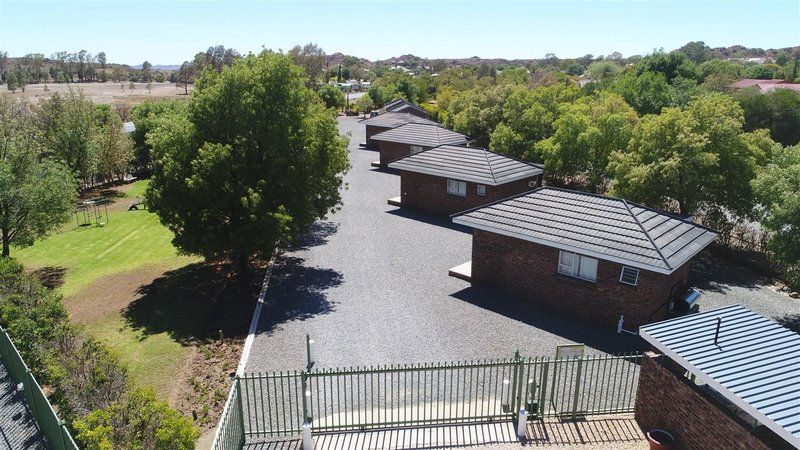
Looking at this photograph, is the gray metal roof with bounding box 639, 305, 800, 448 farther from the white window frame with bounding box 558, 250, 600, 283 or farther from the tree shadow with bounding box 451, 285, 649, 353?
the white window frame with bounding box 558, 250, 600, 283

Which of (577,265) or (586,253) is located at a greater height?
(586,253)

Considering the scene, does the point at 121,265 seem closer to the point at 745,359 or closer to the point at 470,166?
the point at 470,166

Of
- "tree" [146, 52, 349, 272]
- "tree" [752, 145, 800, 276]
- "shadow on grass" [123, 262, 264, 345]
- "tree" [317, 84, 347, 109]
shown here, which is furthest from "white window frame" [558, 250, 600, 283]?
"tree" [317, 84, 347, 109]

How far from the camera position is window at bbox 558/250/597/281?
18.4 metres

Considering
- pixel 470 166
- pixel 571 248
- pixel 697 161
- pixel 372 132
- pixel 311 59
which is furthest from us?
pixel 311 59

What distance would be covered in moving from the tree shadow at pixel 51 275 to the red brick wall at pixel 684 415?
84.3ft

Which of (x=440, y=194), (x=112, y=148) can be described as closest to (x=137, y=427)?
(x=440, y=194)

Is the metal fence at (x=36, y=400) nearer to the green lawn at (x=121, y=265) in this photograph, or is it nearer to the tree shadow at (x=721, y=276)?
the green lawn at (x=121, y=265)

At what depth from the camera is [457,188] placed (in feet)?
101

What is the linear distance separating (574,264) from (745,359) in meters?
8.06

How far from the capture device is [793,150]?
21.3 m

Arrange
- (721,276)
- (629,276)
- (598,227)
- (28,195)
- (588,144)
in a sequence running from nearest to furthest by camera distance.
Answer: (629,276) < (598,227) < (721,276) < (28,195) < (588,144)

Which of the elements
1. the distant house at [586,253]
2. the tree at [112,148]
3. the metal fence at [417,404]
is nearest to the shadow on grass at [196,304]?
the metal fence at [417,404]

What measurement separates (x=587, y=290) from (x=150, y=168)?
48.2 m
